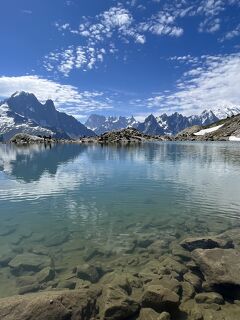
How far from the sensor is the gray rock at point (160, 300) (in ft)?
54.3

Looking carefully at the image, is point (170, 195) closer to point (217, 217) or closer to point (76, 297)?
point (217, 217)

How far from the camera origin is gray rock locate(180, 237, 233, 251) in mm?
24656

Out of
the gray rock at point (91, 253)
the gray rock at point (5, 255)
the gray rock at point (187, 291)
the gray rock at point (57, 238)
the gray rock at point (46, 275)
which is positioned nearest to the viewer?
the gray rock at point (187, 291)

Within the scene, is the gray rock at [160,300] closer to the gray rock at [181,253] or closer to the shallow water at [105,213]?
the shallow water at [105,213]

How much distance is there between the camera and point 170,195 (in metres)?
44.8

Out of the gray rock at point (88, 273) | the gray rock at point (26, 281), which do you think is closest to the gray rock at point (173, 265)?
the gray rock at point (88, 273)

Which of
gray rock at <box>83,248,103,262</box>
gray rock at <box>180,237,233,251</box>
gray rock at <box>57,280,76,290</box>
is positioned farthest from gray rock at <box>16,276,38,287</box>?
gray rock at <box>180,237,233,251</box>

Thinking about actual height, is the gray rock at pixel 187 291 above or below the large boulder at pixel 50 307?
below

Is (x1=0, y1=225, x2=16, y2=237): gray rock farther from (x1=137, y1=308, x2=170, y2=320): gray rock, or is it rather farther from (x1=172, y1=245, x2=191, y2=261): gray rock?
(x1=137, y1=308, x2=170, y2=320): gray rock

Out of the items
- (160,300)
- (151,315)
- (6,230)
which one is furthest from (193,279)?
(6,230)

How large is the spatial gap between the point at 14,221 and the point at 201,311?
22.2 meters

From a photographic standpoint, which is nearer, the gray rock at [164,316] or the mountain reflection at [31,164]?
the gray rock at [164,316]

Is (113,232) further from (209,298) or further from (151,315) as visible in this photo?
(151,315)

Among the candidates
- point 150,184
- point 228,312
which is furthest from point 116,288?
point 150,184
